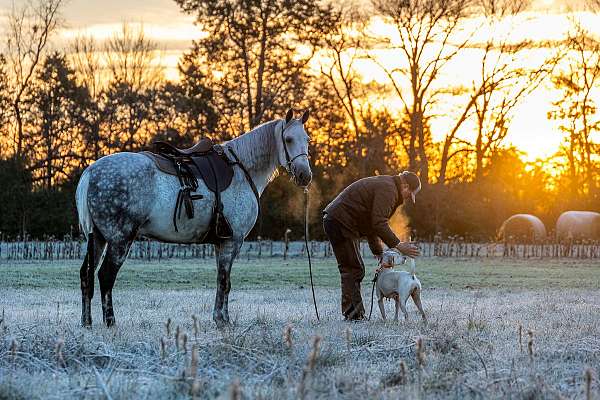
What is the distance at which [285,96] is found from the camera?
117 ft

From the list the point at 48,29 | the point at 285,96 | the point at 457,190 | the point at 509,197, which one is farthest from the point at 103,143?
the point at 509,197

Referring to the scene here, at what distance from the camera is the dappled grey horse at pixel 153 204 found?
10070 millimetres

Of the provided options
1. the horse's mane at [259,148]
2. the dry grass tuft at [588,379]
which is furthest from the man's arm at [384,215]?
the dry grass tuft at [588,379]

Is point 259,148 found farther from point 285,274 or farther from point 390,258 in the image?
point 285,274

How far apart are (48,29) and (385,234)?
110ft

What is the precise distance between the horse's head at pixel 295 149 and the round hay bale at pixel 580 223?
33.5m

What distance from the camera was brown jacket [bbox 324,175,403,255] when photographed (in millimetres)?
10938

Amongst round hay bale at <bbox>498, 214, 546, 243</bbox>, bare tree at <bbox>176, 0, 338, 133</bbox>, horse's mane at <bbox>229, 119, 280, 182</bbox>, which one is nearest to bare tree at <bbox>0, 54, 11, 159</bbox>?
bare tree at <bbox>176, 0, 338, 133</bbox>

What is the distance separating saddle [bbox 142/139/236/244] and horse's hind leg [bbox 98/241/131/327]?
681 millimetres

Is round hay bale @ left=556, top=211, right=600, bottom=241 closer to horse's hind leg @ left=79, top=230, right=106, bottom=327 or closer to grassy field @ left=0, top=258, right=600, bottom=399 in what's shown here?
grassy field @ left=0, top=258, right=600, bottom=399

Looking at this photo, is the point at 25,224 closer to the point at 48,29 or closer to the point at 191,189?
the point at 48,29

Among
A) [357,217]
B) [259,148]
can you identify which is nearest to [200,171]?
[259,148]

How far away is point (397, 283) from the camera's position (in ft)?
35.1

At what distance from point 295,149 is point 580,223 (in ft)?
116
